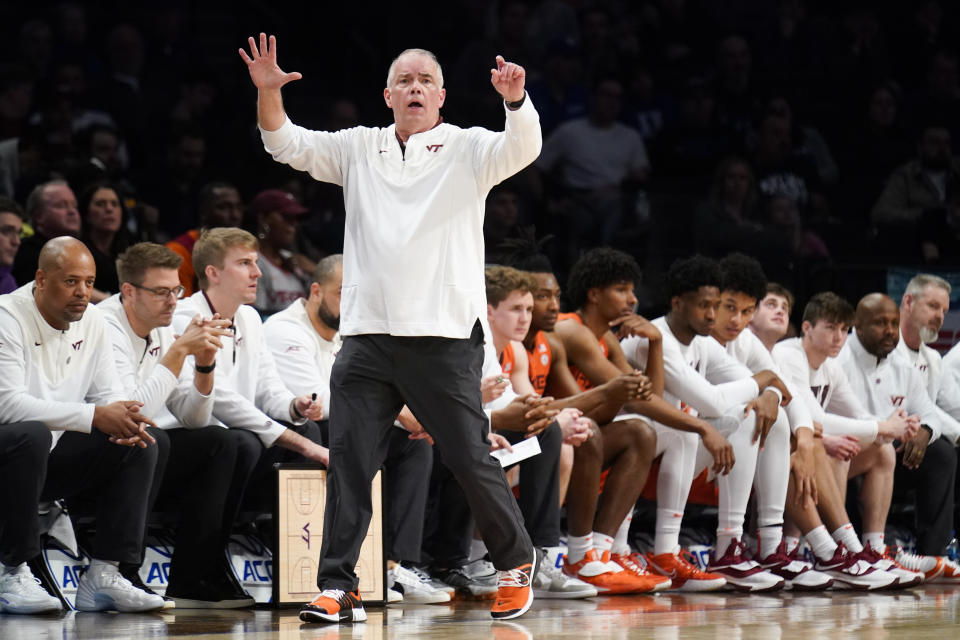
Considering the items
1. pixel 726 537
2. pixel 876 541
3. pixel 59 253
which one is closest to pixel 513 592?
pixel 59 253

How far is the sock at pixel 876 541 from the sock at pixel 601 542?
4.98 ft

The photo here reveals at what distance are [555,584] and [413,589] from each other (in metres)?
0.69

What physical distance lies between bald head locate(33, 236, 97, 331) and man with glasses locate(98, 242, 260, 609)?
256 mm

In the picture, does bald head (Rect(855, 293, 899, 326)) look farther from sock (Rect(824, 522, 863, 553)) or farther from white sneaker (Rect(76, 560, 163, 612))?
white sneaker (Rect(76, 560, 163, 612))

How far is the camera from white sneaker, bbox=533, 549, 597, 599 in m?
5.98

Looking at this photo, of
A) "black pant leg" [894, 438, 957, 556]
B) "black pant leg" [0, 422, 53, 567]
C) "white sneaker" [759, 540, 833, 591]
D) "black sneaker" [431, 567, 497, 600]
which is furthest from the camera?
"black pant leg" [894, 438, 957, 556]

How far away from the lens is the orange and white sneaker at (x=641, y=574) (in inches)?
242

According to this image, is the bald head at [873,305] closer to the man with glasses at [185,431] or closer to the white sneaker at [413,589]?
the white sneaker at [413,589]

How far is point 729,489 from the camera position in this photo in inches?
260

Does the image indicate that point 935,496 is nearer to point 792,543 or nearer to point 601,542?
point 792,543

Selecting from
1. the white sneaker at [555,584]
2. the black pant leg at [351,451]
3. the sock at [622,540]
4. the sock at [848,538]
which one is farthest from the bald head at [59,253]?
the sock at [848,538]

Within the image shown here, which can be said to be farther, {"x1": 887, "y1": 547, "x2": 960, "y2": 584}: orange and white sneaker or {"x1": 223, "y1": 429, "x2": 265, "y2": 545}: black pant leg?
{"x1": 887, "y1": 547, "x2": 960, "y2": 584}: orange and white sneaker

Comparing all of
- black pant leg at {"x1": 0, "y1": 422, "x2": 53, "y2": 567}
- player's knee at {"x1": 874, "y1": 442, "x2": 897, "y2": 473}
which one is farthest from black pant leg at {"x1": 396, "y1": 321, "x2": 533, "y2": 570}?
player's knee at {"x1": 874, "y1": 442, "x2": 897, "y2": 473}

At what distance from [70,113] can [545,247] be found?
3.04m
